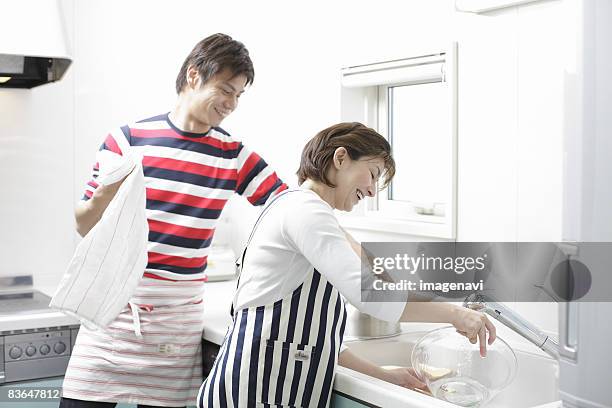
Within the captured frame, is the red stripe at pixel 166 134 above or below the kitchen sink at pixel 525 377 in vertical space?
above

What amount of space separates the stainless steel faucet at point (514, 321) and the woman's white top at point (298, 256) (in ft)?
0.81

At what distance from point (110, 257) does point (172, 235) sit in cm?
19

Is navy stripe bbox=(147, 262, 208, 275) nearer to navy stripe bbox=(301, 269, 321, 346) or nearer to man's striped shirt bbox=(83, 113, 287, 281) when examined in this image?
man's striped shirt bbox=(83, 113, 287, 281)

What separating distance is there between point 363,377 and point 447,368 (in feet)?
0.65

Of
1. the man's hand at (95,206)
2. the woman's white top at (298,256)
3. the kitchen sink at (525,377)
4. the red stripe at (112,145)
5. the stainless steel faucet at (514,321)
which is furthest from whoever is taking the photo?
the red stripe at (112,145)

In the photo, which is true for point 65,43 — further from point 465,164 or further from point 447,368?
point 447,368

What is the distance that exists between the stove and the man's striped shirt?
42 centimetres

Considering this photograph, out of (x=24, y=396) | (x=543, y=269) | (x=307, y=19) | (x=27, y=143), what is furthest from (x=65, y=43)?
(x=543, y=269)

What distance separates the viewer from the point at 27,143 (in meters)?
2.66

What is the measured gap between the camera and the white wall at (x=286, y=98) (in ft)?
6.18

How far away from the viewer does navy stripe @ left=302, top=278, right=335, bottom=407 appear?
154 centimetres

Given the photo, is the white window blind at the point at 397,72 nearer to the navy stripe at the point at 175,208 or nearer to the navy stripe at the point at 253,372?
the navy stripe at the point at 175,208

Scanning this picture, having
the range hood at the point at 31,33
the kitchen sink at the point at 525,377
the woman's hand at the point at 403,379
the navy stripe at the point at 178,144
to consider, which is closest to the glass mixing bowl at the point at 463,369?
the woman's hand at the point at 403,379

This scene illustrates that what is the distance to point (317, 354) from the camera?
1544mm
